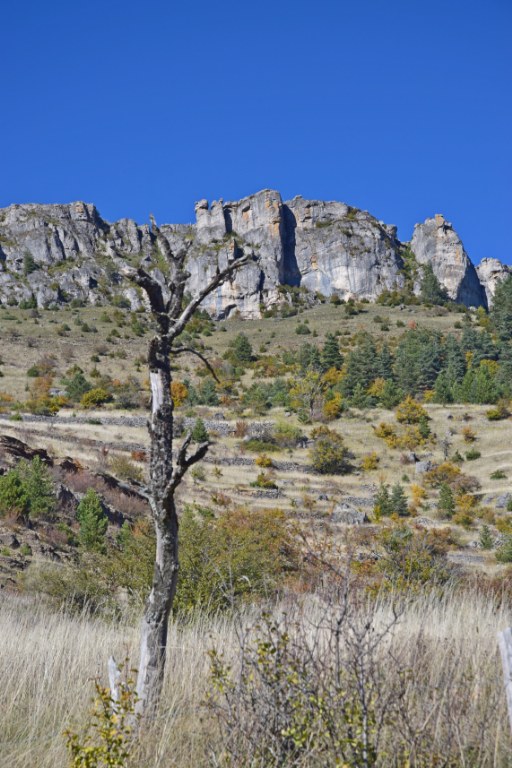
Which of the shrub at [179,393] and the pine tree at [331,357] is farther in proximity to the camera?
the pine tree at [331,357]

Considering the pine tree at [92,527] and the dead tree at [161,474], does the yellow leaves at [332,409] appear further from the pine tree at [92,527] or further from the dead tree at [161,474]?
the dead tree at [161,474]

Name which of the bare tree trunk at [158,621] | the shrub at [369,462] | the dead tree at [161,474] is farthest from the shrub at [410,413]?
the bare tree trunk at [158,621]

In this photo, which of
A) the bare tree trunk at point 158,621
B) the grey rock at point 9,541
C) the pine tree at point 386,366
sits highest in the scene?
the pine tree at point 386,366

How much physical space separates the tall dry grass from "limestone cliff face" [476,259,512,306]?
151160mm

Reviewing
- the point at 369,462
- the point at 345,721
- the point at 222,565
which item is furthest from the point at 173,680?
the point at 369,462

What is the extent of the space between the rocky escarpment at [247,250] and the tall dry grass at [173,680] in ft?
323

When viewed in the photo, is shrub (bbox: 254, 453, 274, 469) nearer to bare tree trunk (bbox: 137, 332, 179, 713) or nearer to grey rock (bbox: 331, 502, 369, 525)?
grey rock (bbox: 331, 502, 369, 525)

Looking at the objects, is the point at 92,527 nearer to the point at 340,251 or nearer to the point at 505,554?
the point at 505,554

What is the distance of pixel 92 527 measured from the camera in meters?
20.9

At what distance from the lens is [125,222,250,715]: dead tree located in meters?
3.58

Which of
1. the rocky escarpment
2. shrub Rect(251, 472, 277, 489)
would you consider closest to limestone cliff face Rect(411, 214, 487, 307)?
the rocky escarpment

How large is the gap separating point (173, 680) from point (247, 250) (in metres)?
106

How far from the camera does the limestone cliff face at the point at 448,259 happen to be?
121 metres

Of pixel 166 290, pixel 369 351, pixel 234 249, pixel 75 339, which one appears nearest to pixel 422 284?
pixel 234 249
